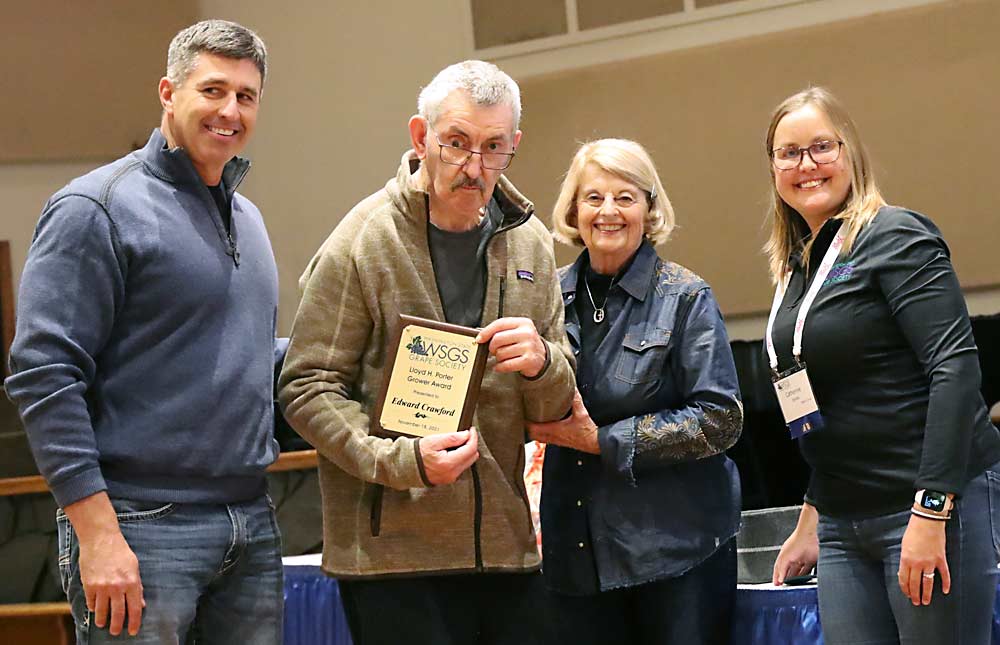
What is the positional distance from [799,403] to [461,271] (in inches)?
28.7

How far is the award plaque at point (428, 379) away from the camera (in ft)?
6.01

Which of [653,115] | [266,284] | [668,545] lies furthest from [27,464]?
[653,115]

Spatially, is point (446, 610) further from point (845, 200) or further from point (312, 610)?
point (312, 610)

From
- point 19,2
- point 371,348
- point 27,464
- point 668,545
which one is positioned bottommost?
point 27,464

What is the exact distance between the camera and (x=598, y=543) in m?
2.24

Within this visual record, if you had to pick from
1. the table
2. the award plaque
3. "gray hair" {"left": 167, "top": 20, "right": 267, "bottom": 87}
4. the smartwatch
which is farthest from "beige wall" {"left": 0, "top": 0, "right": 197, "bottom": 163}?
the smartwatch

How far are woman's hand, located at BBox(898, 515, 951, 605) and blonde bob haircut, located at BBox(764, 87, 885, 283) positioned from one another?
0.56 m

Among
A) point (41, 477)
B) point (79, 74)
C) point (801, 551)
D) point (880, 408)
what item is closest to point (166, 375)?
point (880, 408)

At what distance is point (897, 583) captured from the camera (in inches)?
77.0

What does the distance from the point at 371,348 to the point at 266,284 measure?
0.28 metres

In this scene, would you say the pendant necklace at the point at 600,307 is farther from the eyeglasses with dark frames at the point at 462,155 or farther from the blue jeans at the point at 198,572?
the blue jeans at the point at 198,572

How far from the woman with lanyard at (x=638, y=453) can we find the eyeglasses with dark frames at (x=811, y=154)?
325 mm

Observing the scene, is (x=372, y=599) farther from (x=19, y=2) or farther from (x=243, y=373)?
(x=19, y=2)

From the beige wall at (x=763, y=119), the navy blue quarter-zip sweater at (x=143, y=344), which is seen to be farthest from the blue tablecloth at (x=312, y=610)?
the beige wall at (x=763, y=119)
